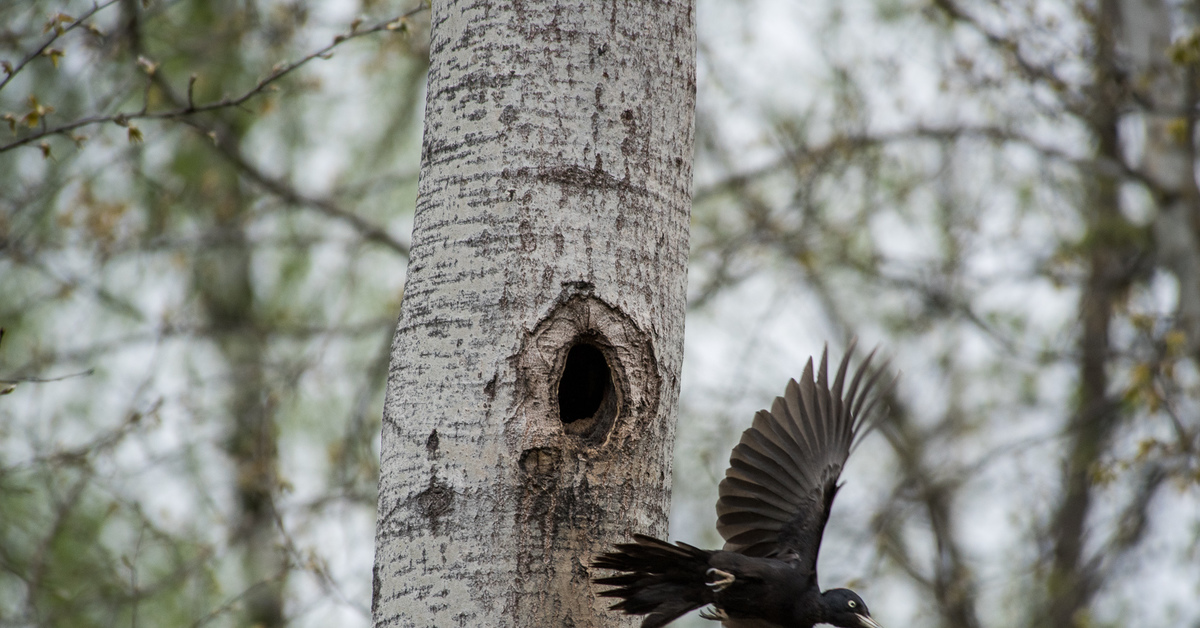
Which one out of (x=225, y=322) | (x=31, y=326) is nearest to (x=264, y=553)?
(x=225, y=322)

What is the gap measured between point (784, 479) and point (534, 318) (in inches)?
42.9

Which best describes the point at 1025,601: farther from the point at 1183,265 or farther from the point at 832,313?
the point at 832,313

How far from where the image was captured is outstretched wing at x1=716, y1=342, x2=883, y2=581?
2.75 metres

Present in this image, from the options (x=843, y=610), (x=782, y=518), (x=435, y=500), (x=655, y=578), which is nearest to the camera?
Answer: (x=435, y=500)

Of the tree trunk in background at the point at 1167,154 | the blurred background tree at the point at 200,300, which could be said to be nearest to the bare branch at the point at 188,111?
the blurred background tree at the point at 200,300

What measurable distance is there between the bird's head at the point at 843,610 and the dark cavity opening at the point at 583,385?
0.87 m

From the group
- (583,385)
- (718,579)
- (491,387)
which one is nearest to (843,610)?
(718,579)

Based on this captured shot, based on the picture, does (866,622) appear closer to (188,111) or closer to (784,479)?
(784,479)

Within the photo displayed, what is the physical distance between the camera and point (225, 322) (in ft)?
26.5

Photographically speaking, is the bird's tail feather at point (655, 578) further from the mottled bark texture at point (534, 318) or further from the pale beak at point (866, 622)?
the pale beak at point (866, 622)

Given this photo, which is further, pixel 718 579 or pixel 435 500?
pixel 718 579

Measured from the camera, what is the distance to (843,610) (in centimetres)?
266

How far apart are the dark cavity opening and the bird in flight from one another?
363 millimetres

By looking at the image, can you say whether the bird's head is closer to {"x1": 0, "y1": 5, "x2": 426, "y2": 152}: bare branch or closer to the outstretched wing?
the outstretched wing
